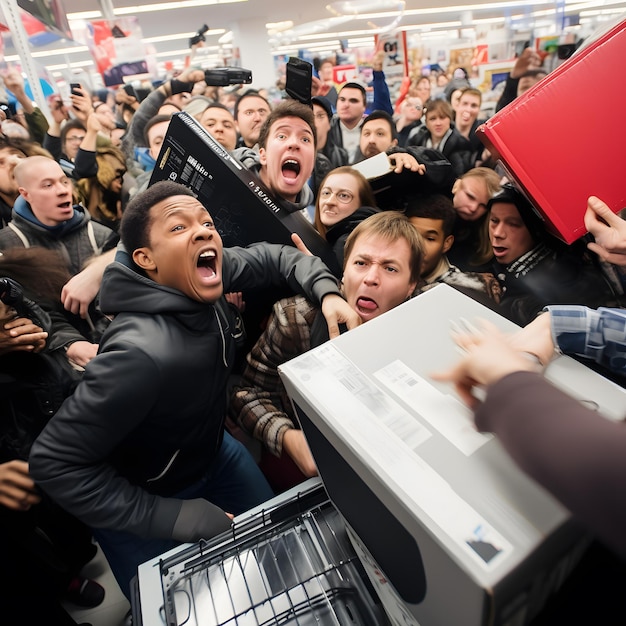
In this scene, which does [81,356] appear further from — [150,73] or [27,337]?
[150,73]

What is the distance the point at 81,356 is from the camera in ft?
4.37

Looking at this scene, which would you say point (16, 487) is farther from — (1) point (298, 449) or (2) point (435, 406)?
(2) point (435, 406)

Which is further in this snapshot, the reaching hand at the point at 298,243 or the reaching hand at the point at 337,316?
the reaching hand at the point at 298,243

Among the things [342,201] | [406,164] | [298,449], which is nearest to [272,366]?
[298,449]

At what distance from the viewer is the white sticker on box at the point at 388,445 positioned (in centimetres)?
37

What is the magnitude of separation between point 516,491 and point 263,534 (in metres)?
0.55

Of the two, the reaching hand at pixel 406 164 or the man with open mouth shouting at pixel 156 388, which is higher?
the reaching hand at pixel 406 164

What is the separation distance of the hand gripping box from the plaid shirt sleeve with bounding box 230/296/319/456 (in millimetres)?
550

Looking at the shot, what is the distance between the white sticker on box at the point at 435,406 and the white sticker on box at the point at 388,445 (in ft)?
0.07

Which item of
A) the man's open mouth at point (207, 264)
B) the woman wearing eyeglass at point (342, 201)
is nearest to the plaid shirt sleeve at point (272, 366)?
the man's open mouth at point (207, 264)

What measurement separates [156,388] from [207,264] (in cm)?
38

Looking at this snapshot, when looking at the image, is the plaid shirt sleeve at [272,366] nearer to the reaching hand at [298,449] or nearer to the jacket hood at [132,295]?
the reaching hand at [298,449]

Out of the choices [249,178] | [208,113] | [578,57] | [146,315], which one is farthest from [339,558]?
[208,113]

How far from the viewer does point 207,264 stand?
115cm
